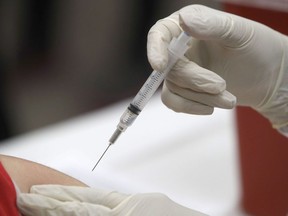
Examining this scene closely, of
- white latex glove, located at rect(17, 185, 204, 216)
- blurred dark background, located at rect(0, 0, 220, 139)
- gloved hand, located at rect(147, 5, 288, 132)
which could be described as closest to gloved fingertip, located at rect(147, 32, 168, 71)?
gloved hand, located at rect(147, 5, 288, 132)

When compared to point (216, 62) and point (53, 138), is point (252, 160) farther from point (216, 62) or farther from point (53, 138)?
point (53, 138)

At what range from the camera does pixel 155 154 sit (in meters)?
2.10

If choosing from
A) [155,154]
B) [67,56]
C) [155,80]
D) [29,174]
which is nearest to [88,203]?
[29,174]

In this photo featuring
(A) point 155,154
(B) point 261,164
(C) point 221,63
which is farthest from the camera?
(A) point 155,154

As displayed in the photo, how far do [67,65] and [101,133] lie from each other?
4.09ft

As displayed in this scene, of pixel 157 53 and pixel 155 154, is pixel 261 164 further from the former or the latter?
pixel 157 53

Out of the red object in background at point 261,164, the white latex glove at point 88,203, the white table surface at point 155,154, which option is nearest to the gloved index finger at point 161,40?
the white latex glove at point 88,203

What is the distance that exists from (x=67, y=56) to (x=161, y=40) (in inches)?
89.0

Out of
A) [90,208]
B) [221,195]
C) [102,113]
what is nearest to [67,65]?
[102,113]

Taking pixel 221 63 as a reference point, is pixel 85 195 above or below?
below

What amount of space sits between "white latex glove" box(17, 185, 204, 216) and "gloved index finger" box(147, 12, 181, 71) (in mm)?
250

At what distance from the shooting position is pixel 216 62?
134 centimetres

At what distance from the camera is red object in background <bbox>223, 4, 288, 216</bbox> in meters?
1.75

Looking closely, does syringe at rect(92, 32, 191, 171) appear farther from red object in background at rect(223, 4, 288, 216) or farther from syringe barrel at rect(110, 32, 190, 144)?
red object in background at rect(223, 4, 288, 216)
